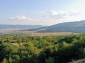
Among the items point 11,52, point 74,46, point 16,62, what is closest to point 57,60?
point 74,46

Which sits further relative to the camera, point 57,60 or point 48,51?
point 48,51

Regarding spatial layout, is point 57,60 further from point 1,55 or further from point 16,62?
point 1,55

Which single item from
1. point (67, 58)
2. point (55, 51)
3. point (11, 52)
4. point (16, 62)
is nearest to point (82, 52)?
point (67, 58)

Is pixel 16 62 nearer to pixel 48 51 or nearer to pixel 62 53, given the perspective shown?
pixel 48 51

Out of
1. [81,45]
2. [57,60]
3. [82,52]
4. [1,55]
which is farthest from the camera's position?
[1,55]

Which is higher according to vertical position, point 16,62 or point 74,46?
point 74,46

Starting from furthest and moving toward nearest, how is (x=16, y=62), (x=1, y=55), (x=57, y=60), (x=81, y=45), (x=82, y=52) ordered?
1. (x=1, y=55)
2. (x=16, y=62)
3. (x=81, y=45)
4. (x=57, y=60)
5. (x=82, y=52)

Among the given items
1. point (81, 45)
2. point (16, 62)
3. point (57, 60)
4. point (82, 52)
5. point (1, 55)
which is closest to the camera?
point (82, 52)

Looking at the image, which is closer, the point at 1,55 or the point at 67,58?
→ the point at 67,58

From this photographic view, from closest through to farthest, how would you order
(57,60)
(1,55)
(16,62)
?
1. (57,60)
2. (16,62)
3. (1,55)
